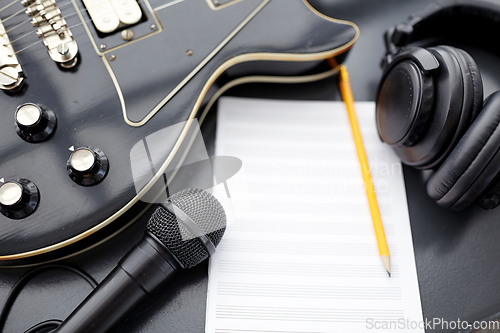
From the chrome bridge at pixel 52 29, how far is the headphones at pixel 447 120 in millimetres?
513

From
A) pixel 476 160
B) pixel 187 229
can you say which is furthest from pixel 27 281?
pixel 476 160

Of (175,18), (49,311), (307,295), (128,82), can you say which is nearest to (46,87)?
(128,82)

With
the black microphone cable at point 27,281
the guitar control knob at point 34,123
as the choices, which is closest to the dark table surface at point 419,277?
the black microphone cable at point 27,281

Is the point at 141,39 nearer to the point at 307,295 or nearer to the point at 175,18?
the point at 175,18

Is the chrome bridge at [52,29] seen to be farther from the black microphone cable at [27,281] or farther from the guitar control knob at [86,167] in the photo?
the black microphone cable at [27,281]

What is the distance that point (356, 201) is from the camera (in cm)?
60

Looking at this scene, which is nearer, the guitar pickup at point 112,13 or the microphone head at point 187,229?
the microphone head at point 187,229

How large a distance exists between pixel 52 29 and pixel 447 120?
616 millimetres

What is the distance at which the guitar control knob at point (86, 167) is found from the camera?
0.51 meters

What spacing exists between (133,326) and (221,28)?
493mm

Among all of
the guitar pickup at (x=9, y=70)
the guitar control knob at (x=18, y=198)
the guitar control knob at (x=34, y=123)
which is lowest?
the guitar control knob at (x=18, y=198)

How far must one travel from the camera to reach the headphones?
0.46 metres

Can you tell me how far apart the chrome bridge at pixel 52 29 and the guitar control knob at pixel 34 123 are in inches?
3.8

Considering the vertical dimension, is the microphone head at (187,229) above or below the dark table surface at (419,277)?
above
